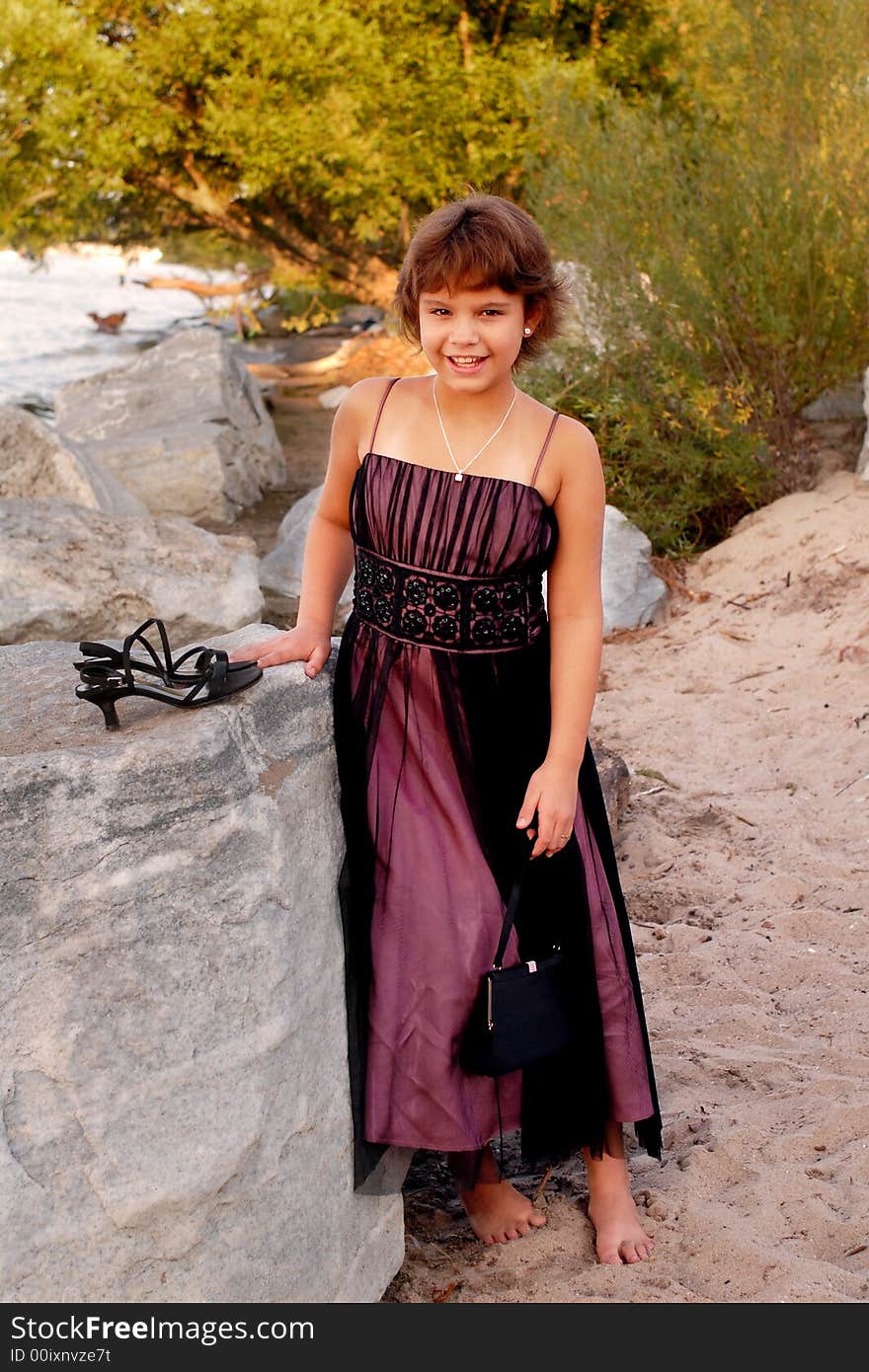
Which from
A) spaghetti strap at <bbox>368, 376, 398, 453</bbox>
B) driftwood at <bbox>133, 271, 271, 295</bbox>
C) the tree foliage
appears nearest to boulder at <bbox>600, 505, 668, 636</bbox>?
spaghetti strap at <bbox>368, 376, 398, 453</bbox>

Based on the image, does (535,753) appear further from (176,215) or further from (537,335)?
(176,215)

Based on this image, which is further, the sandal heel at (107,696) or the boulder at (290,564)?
the boulder at (290,564)

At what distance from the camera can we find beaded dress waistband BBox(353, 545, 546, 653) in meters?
2.12

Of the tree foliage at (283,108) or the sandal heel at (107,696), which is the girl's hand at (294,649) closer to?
the sandal heel at (107,696)

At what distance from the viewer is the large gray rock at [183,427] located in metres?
8.38

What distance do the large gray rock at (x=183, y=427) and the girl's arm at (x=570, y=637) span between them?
643 cm

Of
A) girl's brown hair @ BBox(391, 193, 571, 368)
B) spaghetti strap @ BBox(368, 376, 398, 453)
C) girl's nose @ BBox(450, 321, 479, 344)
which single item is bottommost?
spaghetti strap @ BBox(368, 376, 398, 453)

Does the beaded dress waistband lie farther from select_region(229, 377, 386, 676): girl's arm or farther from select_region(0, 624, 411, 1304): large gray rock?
select_region(0, 624, 411, 1304): large gray rock

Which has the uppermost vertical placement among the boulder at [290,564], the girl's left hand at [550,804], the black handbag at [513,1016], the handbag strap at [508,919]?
the boulder at [290,564]

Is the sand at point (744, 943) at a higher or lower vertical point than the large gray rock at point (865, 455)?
lower

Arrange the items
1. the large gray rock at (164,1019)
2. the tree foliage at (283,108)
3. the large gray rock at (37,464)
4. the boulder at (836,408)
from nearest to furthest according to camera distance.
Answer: the large gray rock at (164,1019) → the large gray rock at (37,464) → the boulder at (836,408) → the tree foliage at (283,108)

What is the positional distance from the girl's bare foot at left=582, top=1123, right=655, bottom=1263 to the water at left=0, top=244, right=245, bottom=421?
9943 millimetres

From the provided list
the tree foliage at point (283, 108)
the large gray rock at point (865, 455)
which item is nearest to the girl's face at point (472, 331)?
the large gray rock at point (865, 455)
